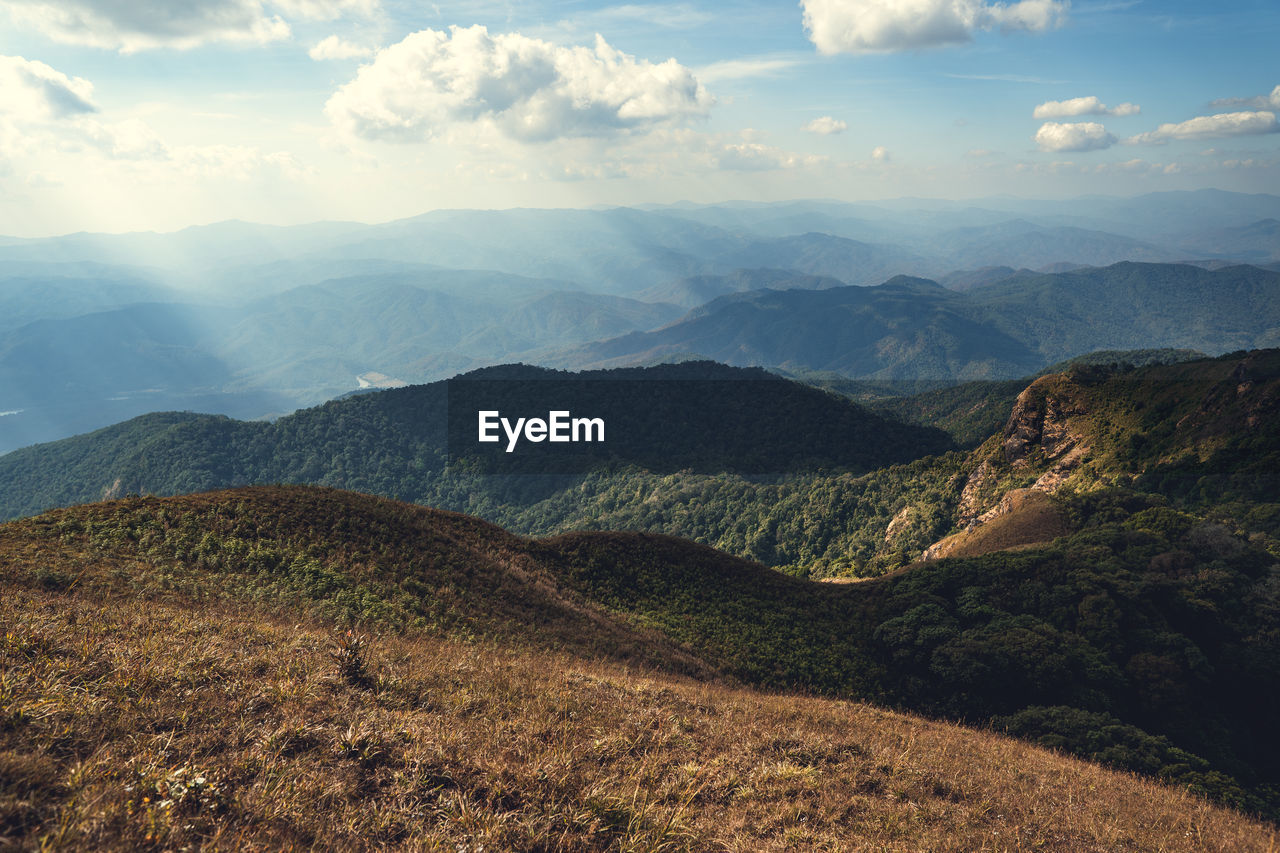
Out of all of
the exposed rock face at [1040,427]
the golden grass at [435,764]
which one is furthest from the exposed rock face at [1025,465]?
the golden grass at [435,764]

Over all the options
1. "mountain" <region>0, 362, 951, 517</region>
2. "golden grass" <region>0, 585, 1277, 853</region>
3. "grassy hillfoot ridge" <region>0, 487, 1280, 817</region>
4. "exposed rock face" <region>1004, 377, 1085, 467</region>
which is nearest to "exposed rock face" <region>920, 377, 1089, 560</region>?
"exposed rock face" <region>1004, 377, 1085, 467</region>

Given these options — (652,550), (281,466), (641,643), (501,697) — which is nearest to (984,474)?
(652,550)

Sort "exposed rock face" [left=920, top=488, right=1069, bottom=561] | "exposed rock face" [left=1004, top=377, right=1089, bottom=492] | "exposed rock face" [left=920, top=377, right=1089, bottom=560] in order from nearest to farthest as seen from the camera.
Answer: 1. "exposed rock face" [left=920, top=488, right=1069, bottom=561]
2. "exposed rock face" [left=920, top=377, right=1089, bottom=560]
3. "exposed rock face" [left=1004, top=377, right=1089, bottom=492]

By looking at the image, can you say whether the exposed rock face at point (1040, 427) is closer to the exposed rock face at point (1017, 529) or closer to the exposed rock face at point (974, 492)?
the exposed rock face at point (974, 492)

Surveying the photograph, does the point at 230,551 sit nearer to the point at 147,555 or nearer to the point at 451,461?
the point at 147,555

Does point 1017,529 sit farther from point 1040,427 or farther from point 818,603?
point 1040,427

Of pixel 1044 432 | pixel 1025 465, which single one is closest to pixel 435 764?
pixel 1025 465

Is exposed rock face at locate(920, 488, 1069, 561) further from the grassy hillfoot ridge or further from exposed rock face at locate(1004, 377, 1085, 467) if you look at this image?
exposed rock face at locate(1004, 377, 1085, 467)
